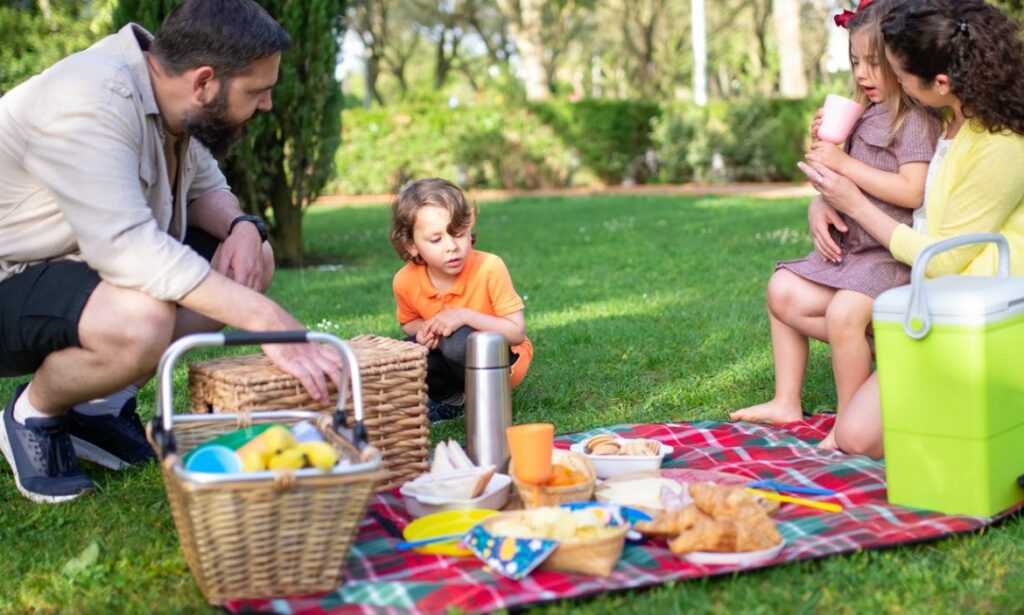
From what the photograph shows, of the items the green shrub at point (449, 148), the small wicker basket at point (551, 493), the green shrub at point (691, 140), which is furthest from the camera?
the green shrub at point (691, 140)

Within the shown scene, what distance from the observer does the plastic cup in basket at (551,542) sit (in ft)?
7.98

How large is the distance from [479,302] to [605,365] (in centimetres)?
107

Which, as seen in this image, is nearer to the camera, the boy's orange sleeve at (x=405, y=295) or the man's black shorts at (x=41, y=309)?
the man's black shorts at (x=41, y=309)

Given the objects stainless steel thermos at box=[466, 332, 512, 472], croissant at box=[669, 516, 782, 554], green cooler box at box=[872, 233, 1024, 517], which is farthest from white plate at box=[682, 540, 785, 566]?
stainless steel thermos at box=[466, 332, 512, 472]

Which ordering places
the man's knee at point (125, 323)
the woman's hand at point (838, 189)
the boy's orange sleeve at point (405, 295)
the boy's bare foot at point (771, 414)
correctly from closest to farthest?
the man's knee at point (125, 323), the woman's hand at point (838, 189), the boy's bare foot at point (771, 414), the boy's orange sleeve at point (405, 295)

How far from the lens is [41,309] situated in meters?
3.06

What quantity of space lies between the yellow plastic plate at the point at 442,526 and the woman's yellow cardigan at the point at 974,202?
1476mm

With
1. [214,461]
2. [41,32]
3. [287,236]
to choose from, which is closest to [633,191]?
[41,32]

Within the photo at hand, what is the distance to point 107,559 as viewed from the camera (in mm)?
2711

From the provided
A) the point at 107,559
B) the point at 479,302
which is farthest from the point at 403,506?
the point at 479,302

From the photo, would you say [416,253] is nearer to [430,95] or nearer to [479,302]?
[479,302]

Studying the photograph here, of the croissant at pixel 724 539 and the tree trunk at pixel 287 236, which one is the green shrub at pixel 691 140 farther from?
the croissant at pixel 724 539

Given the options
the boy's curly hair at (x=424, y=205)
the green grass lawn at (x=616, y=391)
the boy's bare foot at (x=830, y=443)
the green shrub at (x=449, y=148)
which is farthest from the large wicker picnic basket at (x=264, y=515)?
the green shrub at (x=449, y=148)

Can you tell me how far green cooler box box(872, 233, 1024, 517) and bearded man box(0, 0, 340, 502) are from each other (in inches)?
56.7
